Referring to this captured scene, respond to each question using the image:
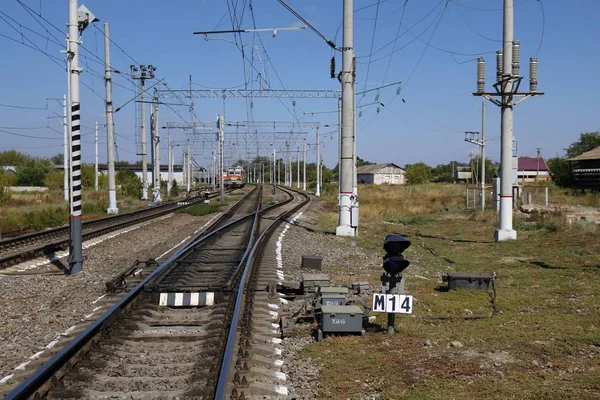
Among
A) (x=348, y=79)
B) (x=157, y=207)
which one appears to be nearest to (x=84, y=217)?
(x=157, y=207)

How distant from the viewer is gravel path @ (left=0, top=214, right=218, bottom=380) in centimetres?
755

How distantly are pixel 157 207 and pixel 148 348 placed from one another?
33.4 m

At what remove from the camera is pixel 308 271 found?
13.7m

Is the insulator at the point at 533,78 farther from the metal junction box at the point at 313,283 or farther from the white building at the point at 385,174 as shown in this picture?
the white building at the point at 385,174

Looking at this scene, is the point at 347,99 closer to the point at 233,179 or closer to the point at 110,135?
the point at 110,135

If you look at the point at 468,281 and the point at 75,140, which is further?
the point at 75,140

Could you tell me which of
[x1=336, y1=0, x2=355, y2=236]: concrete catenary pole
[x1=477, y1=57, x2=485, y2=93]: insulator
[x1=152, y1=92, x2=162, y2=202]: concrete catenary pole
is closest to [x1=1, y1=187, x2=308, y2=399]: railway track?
[x1=336, y1=0, x2=355, y2=236]: concrete catenary pole

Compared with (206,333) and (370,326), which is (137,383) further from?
(370,326)

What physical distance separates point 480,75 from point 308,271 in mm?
11026

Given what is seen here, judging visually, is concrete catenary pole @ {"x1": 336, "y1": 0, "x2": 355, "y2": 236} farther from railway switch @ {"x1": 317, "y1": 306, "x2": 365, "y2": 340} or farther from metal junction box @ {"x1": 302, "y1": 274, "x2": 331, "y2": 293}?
railway switch @ {"x1": 317, "y1": 306, "x2": 365, "y2": 340}

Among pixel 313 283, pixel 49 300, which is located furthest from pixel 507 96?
pixel 49 300

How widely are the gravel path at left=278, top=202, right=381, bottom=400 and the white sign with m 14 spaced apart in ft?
3.11

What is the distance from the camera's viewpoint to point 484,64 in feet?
70.1

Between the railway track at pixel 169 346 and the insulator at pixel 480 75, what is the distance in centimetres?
1196
